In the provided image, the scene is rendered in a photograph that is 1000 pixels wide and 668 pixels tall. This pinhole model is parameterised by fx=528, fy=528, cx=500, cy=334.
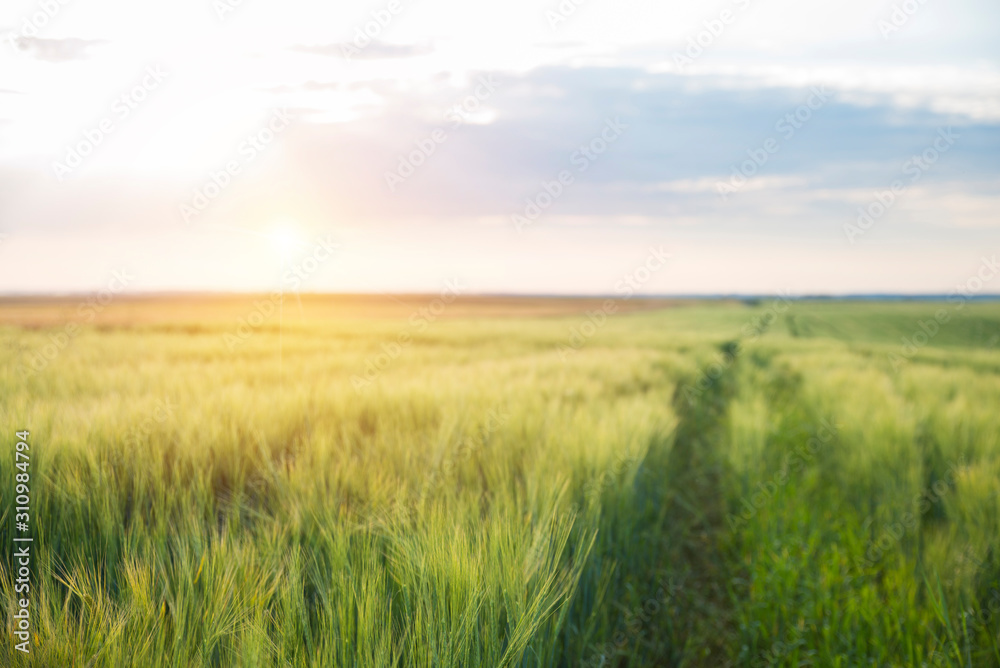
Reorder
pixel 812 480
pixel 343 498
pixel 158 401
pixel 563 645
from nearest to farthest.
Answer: pixel 563 645
pixel 343 498
pixel 158 401
pixel 812 480

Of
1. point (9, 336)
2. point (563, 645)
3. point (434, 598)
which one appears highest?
point (9, 336)

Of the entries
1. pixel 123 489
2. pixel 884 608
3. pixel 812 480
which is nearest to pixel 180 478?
pixel 123 489

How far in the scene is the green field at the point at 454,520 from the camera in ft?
4.17

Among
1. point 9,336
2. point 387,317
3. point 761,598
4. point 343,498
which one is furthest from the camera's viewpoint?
point 387,317

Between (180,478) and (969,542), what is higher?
(180,478)

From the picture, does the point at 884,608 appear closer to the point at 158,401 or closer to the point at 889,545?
the point at 889,545

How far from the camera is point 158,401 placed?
2566 mm

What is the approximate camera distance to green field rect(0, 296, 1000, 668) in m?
1.27

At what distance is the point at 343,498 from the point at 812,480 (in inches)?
132

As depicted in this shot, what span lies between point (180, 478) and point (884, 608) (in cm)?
288

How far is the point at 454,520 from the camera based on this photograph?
1729 mm

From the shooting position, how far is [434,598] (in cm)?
133

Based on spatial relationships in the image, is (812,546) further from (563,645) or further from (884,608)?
(563,645)

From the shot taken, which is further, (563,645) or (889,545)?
(889,545)
